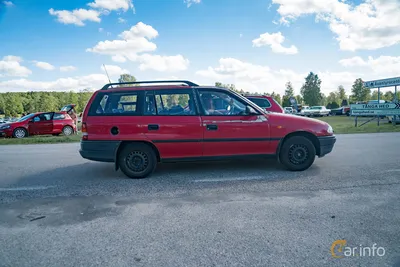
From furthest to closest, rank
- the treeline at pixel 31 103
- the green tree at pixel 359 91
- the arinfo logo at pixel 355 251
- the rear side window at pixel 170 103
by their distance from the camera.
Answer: the treeline at pixel 31 103 → the green tree at pixel 359 91 → the rear side window at pixel 170 103 → the arinfo logo at pixel 355 251

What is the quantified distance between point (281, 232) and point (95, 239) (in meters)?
1.97

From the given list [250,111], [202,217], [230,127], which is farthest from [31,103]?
[202,217]

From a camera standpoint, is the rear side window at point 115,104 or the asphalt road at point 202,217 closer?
the asphalt road at point 202,217

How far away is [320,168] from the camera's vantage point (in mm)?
5484

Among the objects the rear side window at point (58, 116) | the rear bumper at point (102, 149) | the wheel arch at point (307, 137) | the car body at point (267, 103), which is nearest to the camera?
the rear bumper at point (102, 149)

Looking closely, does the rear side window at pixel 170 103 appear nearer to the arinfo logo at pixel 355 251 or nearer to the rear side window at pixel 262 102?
the arinfo logo at pixel 355 251

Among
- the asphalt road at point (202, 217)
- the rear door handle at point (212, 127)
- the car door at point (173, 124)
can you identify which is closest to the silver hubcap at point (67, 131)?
the asphalt road at point (202, 217)

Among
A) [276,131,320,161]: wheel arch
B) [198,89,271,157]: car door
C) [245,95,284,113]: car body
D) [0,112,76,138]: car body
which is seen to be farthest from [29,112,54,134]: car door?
[276,131,320,161]: wheel arch

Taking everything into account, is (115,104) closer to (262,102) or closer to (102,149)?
(102,149)

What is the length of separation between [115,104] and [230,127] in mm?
2279

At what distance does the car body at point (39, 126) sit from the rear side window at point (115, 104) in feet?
39.1

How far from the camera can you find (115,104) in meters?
5.06

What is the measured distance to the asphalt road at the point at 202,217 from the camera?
7.93 feet

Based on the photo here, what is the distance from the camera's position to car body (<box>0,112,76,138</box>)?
14.5 meters
